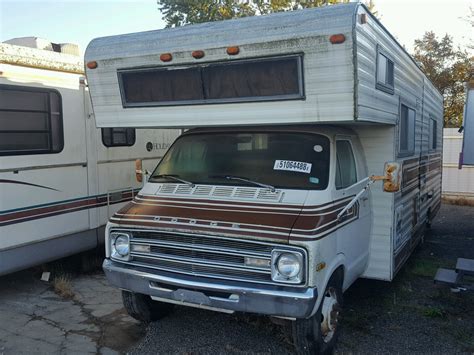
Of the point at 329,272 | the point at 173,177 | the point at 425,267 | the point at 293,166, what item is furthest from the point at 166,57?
the point at 425,267

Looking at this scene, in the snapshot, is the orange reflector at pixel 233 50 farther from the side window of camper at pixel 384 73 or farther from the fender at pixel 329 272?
the fender at pixel 329 272

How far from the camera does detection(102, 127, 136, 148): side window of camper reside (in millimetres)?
6621

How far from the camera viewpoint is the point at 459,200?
14133 mm

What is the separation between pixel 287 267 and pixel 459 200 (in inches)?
481

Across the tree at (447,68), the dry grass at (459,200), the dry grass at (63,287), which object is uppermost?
the tree at (447,68)

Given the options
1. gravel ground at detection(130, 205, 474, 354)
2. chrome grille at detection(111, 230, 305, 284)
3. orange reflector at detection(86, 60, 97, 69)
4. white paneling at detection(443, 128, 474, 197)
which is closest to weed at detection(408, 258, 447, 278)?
gravel ground at detection(130, 205, 474, 354)

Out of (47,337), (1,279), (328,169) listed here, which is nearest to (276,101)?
(328,169)

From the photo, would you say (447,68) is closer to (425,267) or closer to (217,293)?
(425,267)

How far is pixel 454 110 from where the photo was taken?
893 inches

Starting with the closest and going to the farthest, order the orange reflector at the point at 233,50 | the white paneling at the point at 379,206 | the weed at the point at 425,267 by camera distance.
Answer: the orange reflector at the point at 233,50 < the white paneling at the point at 379,206 < the weed at the point at 425,267

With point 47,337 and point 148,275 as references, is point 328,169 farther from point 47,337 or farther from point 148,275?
point 47,337

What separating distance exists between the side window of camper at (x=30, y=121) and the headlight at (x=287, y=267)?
3.38 metres

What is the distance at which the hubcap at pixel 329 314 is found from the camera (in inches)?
159

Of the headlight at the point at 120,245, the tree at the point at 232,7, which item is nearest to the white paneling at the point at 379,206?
the headlight at the point at 120,245
